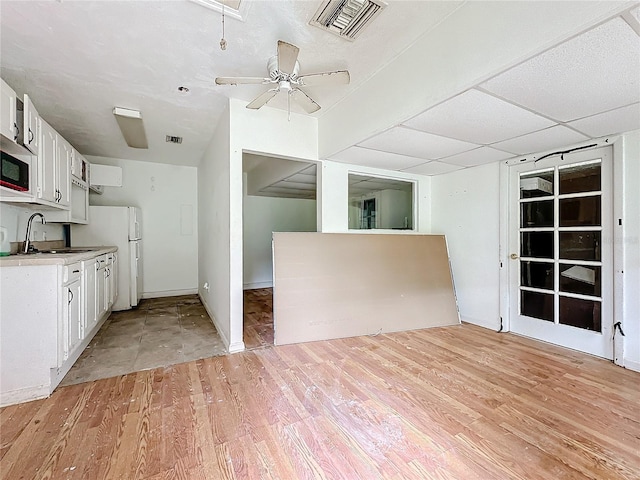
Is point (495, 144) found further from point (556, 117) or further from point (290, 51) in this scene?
point (290, 51)

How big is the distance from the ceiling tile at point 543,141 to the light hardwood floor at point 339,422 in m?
2.17

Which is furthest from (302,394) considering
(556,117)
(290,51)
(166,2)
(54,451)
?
(556,117)

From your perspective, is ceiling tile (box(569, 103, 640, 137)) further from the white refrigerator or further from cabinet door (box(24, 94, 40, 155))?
the white refrigerator

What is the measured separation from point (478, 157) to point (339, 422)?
10.7 ft

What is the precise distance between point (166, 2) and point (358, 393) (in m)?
3.00

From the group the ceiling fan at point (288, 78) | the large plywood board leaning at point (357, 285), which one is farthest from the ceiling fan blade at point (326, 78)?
the large plywood board leaning at point (357, 285)

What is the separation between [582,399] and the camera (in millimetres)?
2084

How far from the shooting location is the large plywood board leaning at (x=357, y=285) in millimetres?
3281

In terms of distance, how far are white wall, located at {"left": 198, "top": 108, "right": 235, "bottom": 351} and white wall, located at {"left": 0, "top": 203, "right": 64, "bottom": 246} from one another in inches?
76.3

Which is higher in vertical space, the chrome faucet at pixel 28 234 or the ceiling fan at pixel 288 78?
the ceiling fan at pixel 288 78

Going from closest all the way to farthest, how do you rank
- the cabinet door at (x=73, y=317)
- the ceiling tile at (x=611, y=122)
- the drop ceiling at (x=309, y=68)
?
the drop ceiling at (x=309, y=68)
the ceiling tile at (x=611, y=122)
the cabinet door at (x=73, y=317)

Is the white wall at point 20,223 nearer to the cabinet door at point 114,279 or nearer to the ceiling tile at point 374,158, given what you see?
the cabinet door at point 114,279

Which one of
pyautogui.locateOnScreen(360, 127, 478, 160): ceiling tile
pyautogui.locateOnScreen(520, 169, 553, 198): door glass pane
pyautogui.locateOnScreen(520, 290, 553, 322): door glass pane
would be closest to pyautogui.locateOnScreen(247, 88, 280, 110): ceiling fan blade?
pyautogui.locateOnScreen(360, 127, 478, 160): ceiling tile

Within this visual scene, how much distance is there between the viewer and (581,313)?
9.70 ft
